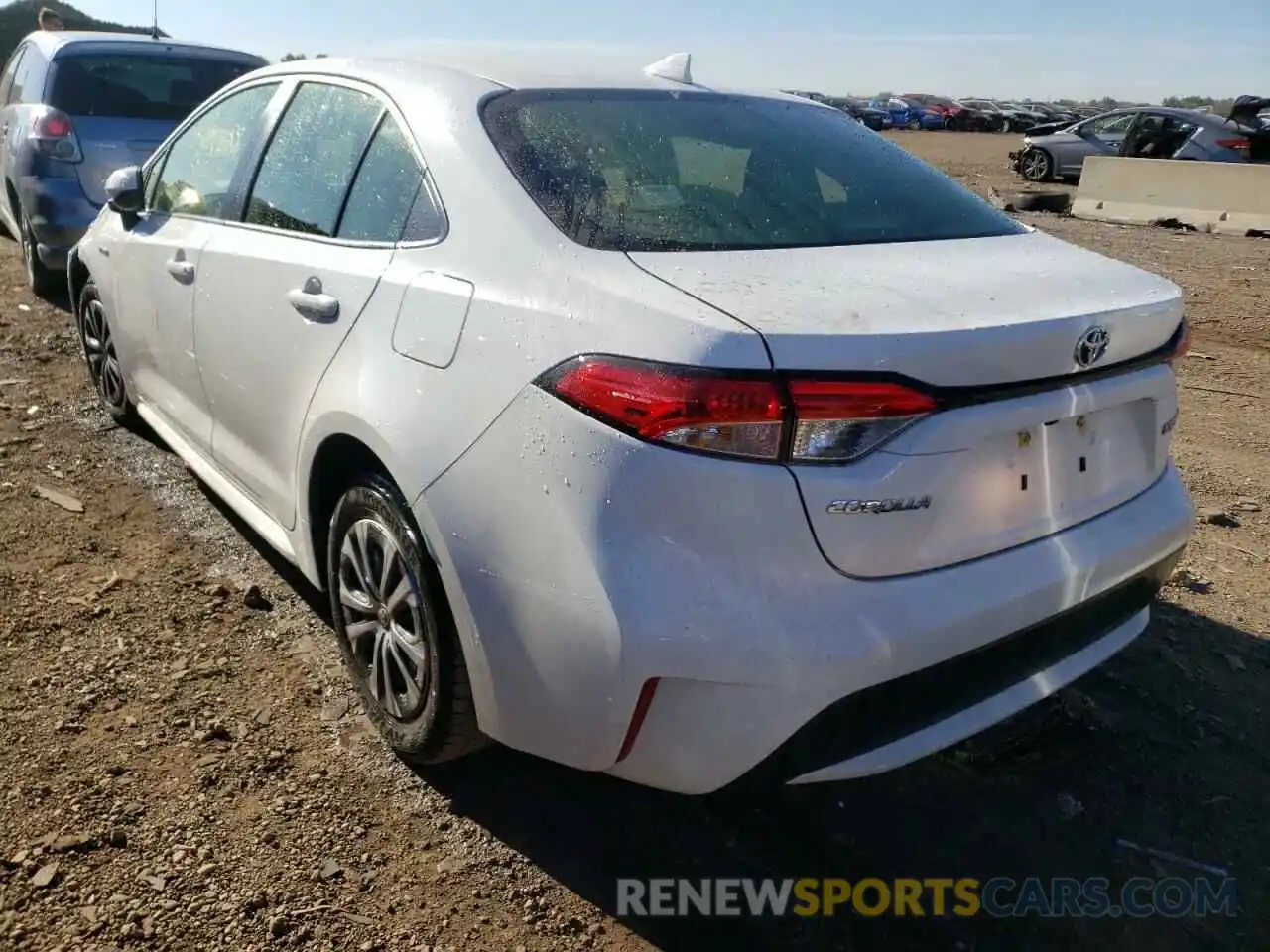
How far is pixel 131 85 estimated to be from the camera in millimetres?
6773

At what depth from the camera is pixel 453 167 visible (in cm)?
237

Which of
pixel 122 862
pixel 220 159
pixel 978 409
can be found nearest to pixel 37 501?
pixel 220 159

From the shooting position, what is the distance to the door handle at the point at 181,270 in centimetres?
335

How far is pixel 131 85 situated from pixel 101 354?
2.95 m

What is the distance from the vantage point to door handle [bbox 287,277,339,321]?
254cm

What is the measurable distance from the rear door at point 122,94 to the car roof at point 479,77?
4.05 m

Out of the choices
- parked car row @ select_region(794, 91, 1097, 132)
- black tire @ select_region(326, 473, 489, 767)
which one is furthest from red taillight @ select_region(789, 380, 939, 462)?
parked car row @ select_region(794, 91, 1097, 132)

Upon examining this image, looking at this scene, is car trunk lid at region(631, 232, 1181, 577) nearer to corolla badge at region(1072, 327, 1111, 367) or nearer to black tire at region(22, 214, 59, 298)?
corolla badge at region(1072, 327, 1111, 367)

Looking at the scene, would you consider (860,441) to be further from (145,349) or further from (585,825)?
(145,349)

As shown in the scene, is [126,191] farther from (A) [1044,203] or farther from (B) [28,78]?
(A) [1044,203]

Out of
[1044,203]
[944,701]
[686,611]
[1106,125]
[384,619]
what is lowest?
[384,619]

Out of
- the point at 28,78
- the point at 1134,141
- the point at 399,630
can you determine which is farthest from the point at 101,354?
the point at 1134,141

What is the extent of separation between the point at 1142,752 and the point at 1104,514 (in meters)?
0.87

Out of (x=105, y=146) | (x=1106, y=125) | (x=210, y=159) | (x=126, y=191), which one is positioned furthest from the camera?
(x=1106, y=125)
